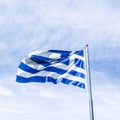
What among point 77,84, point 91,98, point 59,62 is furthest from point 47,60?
point 91,98

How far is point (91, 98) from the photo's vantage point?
2281cm

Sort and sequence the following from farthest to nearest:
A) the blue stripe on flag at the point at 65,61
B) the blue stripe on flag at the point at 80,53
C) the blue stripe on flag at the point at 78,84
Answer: the blue stripe on flag at the point at 65,61
the blue stripe on flag at the point at 80,53
the blue stripe on flag at the point at 78,84

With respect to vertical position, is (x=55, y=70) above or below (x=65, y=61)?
below

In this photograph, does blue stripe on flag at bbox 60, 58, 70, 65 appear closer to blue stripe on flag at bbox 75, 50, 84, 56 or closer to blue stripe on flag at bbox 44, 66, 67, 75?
blue stripe on flag at bbox 44, 66, 67, 75

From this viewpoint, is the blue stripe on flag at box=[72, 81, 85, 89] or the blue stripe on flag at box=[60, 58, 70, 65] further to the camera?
the blue stripe on flag at box=[60, 58, 70, 65]

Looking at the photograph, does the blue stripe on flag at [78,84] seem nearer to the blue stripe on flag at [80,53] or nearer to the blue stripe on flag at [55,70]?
the blue stripe on flag at [55,70]

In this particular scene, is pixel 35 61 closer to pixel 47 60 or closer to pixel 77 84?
pixel 47 60

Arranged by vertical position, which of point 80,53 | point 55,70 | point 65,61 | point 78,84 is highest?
point 80,53

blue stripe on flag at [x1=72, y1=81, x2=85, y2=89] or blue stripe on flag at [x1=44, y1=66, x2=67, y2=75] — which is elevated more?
blue stripe on flag at [x1=44, y1=66, x2=67, y2=75]

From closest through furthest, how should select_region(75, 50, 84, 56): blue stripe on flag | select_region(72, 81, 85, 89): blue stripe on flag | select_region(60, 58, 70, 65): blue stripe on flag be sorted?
select_region(72, 81, 85, 89): blue stripe on flag < select_region(75, 50, 84, 56): blue stripe on flag < select_region(60, 58, 70, 65): blue stripe on flag

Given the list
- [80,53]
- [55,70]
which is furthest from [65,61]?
[80,53]

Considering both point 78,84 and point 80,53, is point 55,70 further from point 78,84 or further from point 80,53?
point 78,84

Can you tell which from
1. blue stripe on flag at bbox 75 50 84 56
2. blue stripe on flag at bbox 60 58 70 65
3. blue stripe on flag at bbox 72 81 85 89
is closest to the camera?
blue stripe on flag at bbox 72 81 85 89

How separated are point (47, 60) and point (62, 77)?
1.37 metres
